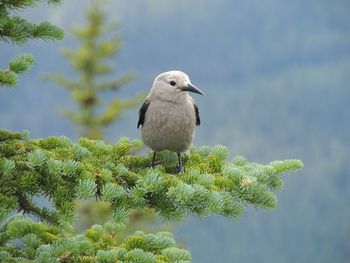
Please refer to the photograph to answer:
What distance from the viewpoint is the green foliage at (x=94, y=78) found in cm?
1845

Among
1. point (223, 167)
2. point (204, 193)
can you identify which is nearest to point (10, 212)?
point (204, 193)

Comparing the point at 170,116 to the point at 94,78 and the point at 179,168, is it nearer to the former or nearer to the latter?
the point at 179,168

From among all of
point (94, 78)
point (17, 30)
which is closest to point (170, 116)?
point (17, 30)

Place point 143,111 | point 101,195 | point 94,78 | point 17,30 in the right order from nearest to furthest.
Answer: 1. point 101,195
2. point 17,30
3. point 143,111
4. point 94,78

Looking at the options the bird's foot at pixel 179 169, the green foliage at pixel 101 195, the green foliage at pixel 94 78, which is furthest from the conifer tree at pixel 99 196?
the green foliage at pixel 94 78

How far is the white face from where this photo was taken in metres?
6.24

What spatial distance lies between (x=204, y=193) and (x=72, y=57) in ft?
51.3

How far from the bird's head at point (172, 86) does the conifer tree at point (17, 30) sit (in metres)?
1.50

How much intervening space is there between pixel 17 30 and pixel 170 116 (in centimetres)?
192

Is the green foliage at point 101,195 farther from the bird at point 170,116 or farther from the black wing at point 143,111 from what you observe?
the black wing at point 143,111

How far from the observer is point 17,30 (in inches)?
194

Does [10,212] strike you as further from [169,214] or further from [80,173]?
[169,214]

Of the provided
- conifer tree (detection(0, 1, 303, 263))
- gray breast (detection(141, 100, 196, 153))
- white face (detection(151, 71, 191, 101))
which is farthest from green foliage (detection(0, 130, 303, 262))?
white face (detection(151, 71, 191, 101))

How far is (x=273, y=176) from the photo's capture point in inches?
201
